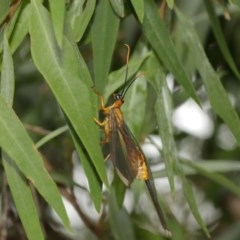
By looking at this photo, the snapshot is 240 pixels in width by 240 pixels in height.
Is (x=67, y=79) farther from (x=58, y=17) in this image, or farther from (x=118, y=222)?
(x=118, y=222)

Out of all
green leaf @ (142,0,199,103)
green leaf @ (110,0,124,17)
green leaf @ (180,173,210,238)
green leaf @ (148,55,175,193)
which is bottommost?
green leaf @ (180,173,210,238)

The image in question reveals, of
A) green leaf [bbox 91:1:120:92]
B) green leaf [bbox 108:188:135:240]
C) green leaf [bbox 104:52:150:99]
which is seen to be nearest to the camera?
green leaf [bbox 91:1:120:92]

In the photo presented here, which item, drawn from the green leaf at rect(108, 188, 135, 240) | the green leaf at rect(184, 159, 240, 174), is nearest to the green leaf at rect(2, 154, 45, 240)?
the green leaf at rect(108, 188, 135, 240)

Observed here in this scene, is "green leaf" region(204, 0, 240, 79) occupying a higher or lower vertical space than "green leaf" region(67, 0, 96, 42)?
lower

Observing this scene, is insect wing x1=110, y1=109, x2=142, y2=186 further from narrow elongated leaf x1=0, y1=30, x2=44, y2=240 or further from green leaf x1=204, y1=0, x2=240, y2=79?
green leaf x1=204, y1=0, x2=240, y2=79

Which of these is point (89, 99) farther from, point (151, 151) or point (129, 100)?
point (151, 151)

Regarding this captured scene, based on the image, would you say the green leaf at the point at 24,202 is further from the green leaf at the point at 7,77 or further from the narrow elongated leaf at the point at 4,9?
the narrow elongated leaf at the point at 4,9

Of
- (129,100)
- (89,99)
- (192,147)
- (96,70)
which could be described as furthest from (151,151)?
Result: (89,99)
